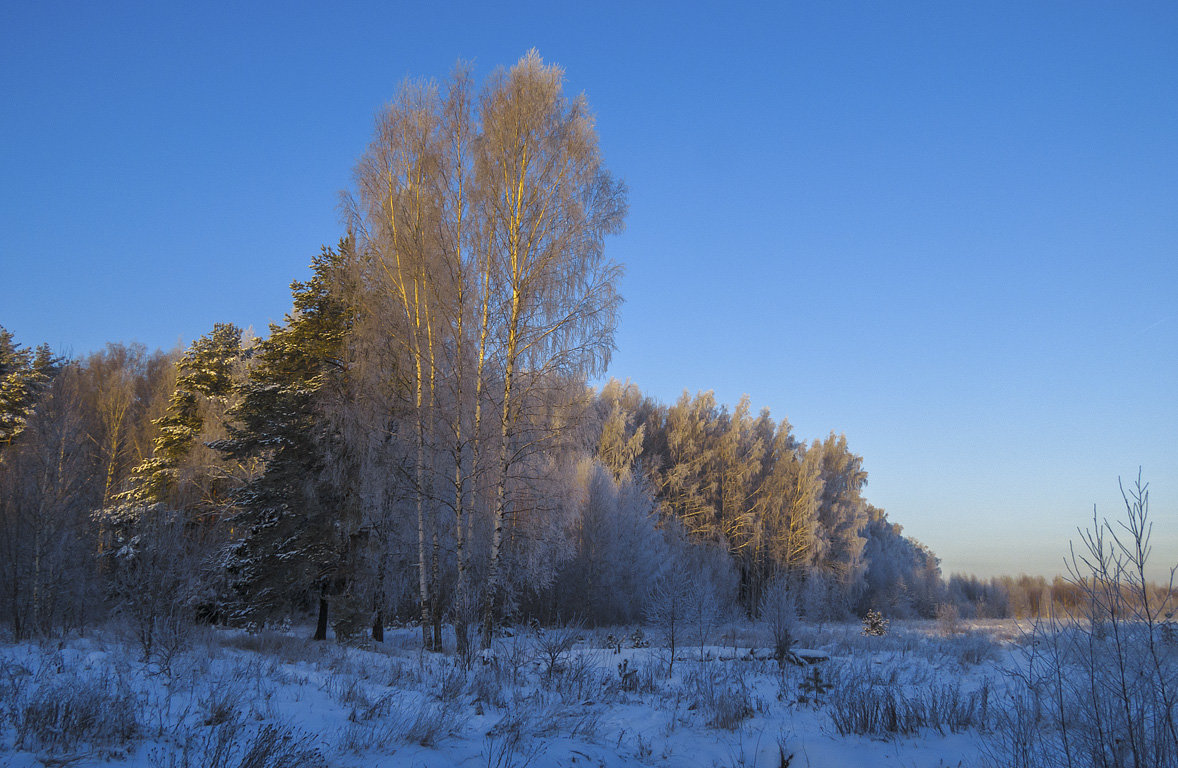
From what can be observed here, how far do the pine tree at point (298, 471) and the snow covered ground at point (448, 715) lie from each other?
637cm

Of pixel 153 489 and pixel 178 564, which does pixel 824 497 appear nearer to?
pixel 153 489

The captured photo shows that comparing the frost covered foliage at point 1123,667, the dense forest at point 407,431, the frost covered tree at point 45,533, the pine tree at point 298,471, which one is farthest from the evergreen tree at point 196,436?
the frost covered foliage at point 1123,667

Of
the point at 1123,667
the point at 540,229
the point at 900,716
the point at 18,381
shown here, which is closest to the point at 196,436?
the point at 18,381

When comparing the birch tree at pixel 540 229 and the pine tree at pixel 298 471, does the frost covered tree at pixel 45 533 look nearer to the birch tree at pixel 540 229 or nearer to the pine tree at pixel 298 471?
the pine tree at pixel 298 471

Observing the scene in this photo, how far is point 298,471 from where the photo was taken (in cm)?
1738

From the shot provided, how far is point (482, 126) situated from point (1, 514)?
13.1m

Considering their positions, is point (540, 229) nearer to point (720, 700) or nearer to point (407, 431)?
point (407, 431)

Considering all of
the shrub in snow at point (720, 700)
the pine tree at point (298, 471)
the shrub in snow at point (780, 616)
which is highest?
the pine tree at point (298, 471)

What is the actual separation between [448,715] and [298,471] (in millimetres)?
13237

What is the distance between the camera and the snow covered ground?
4.32 meters

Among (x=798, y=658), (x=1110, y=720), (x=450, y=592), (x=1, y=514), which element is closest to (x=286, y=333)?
(x=1, y=514)

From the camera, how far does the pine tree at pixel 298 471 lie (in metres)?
16.6

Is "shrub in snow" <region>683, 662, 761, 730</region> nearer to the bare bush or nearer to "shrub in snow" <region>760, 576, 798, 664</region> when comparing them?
the bare bush

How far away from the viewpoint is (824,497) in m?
44.9
